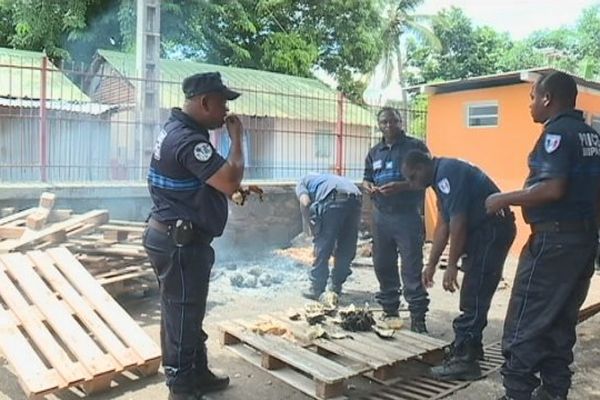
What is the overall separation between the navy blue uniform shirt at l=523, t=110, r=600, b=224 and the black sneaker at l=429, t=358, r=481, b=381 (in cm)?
131

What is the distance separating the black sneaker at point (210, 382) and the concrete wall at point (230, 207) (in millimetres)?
4462

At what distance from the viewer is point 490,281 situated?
408 centimetres

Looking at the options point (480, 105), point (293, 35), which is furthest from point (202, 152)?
point (293, 35)

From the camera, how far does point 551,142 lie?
3137 millimetres

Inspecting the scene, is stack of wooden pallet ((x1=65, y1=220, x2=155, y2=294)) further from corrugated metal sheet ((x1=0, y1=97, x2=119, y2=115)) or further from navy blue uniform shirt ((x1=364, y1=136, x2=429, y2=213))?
corrugated metal sheet ((x1=0, y1=97, x2=119, y2=115))

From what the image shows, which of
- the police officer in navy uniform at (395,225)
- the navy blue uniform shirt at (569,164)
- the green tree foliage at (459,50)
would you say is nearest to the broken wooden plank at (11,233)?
the police officer in navy uniform at (395,225)

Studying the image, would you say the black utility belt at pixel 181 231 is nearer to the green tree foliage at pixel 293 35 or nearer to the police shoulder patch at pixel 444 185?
the police shoulder patch at pixel 444 185

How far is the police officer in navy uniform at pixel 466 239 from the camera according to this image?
3883mm

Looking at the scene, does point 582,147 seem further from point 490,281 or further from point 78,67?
point 78,67

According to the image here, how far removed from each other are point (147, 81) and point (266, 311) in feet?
14.5

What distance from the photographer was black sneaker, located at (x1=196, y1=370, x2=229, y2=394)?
3733 mm

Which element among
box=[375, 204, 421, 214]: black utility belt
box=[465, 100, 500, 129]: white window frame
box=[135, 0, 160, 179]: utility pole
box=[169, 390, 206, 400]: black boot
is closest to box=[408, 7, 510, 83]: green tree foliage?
box=[465, 100, 500, 129]: white window frame

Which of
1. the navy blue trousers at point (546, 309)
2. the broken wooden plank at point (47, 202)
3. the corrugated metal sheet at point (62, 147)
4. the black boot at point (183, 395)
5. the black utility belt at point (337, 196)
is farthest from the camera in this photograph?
the corrugated metal sheet at point (62, 147)

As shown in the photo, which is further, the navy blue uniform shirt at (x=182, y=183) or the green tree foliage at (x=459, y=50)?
the green tree foliage at (x=459, y=50)
